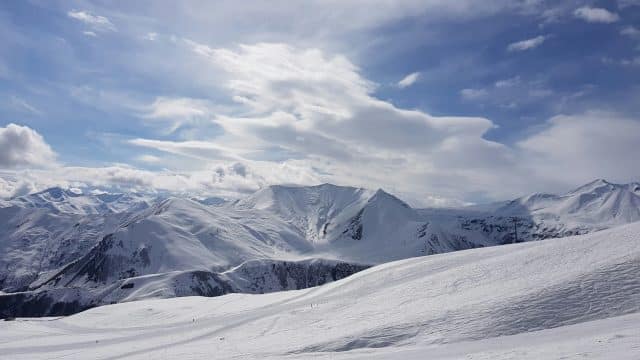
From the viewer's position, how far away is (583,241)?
4831cm

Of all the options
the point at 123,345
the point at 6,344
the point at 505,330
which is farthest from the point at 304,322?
the point at 6,344

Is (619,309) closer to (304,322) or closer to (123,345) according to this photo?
(304,322)

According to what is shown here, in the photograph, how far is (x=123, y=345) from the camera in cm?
4984

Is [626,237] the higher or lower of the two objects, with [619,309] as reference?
higher

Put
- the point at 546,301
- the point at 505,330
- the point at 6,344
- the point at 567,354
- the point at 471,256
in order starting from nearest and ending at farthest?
the point at 567,354 → the point at 505,330 → the point at 546,301 → the point at 6,344 → the point at 471,256

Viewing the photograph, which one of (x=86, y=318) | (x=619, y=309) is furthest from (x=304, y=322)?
(x=86, y=318)

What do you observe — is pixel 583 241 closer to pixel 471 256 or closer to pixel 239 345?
pixel 471 256

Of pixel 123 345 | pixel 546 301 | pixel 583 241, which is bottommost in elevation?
pixel 123 345

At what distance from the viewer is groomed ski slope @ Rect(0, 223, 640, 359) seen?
97.1 ft

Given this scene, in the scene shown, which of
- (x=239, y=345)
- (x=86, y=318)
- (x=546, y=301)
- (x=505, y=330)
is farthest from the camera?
(x=86, y=318)

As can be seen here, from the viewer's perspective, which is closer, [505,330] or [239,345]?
[505,330]

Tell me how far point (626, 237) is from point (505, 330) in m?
18.6

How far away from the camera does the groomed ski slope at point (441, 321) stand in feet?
97.1

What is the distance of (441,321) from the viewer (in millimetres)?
35781
